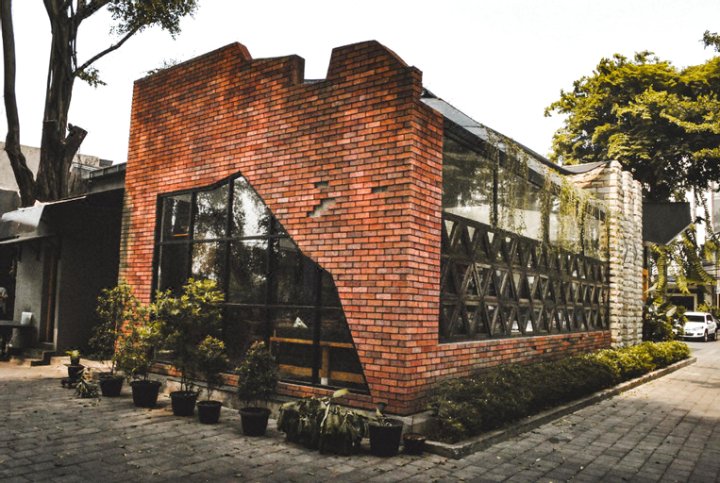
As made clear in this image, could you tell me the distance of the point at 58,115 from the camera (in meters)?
15.1

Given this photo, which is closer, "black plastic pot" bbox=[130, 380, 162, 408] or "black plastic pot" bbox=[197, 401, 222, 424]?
"black plastic pot" bbox=[197, 401, 222, 424]

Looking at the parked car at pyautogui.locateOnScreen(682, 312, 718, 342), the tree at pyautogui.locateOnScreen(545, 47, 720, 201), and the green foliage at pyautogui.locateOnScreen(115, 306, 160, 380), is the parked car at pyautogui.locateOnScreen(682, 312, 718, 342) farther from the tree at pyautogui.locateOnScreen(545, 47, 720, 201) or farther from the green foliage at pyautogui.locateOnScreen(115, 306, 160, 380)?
the green foliage at pyautogui.locateOnScreen(115, 306, 160, 380)

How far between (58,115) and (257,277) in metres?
11.1

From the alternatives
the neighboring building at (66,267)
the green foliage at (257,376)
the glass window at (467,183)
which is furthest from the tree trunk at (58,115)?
the glass window at (467,183)

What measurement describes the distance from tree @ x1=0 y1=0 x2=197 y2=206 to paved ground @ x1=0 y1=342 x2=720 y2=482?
335 inches

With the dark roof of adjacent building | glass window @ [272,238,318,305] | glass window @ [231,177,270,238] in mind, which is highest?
the dark roof of adjacent building

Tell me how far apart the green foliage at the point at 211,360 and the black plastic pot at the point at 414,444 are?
2.68 metres

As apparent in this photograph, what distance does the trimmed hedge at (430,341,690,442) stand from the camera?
5.89 metres

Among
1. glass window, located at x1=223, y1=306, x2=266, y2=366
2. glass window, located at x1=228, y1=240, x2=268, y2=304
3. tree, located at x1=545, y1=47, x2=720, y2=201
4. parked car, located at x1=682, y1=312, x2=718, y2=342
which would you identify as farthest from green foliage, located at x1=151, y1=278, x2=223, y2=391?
parked car, located at x1=682, y1=312, x2=718, y2=342

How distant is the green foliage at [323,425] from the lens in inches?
213

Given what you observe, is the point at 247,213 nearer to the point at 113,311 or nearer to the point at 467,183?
the point at 113,311

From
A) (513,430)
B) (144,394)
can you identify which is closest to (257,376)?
(144,394)

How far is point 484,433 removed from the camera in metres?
6.15

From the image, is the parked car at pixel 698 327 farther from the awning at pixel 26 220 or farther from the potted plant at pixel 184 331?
the awning at pixel 26 220
